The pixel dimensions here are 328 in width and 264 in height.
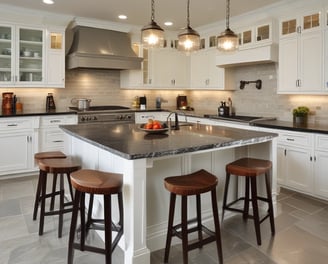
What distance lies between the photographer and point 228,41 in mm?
3066

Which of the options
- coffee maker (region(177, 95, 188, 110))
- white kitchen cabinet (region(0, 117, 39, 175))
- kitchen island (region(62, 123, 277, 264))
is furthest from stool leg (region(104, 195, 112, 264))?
coffee maker (region(177, 95, 188, 110))

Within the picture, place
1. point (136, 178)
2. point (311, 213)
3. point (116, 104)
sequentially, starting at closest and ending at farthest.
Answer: point (136, 178), point (311, 213), point (116, 104)

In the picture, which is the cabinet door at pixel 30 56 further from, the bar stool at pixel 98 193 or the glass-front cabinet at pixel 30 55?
the bar stool at pixel 98 193

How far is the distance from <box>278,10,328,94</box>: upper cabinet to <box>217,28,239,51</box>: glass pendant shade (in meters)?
1.55

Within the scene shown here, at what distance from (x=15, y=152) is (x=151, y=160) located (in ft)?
10.7

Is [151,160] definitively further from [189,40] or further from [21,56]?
[21,56]

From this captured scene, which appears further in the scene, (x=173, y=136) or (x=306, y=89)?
(x=306, y=89)

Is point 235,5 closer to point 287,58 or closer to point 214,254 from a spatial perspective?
point 287,58

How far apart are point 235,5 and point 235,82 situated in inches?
60.1

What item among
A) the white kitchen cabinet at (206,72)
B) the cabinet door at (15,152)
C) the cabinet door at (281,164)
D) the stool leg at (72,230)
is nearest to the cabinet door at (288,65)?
the cabinet door at (281,164)

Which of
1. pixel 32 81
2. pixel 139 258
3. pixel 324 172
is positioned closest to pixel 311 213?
pixel 324 172

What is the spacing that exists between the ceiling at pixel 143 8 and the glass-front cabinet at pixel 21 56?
0.42 m

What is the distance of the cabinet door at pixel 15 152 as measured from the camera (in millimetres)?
4469

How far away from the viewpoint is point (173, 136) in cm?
276
